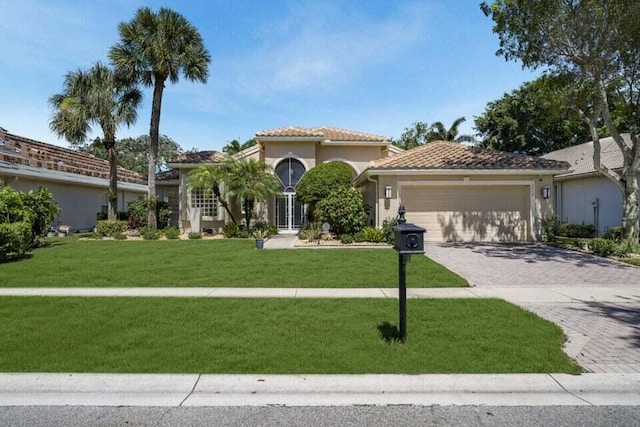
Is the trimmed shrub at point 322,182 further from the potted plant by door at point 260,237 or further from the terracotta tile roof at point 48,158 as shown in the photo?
the terracotta tile roof at point 48,158

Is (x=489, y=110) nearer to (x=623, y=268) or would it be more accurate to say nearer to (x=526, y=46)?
(x=526, y=46)

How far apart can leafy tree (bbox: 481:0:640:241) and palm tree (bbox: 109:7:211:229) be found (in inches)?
519

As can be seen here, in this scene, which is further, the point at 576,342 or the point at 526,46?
A: the point at 526,46

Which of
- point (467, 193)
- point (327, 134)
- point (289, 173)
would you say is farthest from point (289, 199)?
point (467, 193)

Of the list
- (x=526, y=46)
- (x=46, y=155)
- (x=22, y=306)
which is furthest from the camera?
(x=46, y=155)

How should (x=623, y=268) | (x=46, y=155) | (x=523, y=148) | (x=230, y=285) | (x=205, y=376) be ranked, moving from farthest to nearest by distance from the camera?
(x=523, y=148) → (x=46, y=155) → (x=623, y=268) → (x=230, y=285) → (x=205, y=376)

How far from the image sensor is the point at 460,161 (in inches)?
672

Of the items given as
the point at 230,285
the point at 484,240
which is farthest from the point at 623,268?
the point at 230,285

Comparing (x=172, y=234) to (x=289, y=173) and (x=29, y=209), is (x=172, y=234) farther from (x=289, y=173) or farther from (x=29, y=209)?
(x=289, y=173)

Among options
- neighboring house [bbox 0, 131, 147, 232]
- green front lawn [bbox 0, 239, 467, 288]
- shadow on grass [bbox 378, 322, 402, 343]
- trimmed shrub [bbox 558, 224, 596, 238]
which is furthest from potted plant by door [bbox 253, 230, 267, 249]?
trimmed shrub [bbox 558, 224, 596, 238]

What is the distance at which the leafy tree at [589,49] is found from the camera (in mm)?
12492

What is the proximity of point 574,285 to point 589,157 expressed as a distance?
1756 centimetres

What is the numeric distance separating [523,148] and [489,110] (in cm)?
495

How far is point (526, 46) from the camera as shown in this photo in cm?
1412
